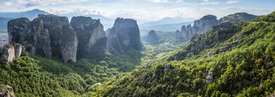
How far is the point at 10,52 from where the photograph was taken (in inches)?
1629

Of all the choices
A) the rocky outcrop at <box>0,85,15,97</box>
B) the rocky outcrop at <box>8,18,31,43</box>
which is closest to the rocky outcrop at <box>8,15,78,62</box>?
the rocky outcrop at <box>8,18,31,43</box>

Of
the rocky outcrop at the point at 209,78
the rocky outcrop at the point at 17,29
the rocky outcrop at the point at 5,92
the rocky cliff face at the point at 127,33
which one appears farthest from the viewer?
the rocky cliff face at the point at 127,33

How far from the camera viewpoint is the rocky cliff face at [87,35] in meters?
90.9

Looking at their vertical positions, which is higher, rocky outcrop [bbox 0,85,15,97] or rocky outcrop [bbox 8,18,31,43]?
rocky outcrop [bbox 8,18,31,43]

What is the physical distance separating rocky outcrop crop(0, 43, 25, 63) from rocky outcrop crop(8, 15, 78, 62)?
29.5ft

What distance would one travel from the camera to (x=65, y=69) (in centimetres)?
6162

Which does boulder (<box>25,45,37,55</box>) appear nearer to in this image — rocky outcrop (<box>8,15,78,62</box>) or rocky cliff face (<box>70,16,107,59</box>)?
rocky outcrop (<box>8,15,78,62</box>)

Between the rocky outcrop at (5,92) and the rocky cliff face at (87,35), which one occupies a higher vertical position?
the rocky cliff face at (87,35)

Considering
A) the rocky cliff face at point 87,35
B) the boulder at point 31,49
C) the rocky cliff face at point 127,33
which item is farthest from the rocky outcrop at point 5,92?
the rocky cliff face at point 127,33

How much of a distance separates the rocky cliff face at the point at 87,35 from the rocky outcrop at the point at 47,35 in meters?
14.3

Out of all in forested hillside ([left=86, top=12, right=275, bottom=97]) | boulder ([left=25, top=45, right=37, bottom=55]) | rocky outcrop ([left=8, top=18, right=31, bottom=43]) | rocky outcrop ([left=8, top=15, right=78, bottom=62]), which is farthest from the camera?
rocky outcrop ([left=8, top=15, right=78, bottom=62])

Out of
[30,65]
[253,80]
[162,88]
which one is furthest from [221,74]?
[30,65]

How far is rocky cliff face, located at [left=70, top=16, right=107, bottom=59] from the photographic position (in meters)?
90.9

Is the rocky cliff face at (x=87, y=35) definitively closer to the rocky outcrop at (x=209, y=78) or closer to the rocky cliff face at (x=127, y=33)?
the rocky cliff face at (x=127, y=33)
